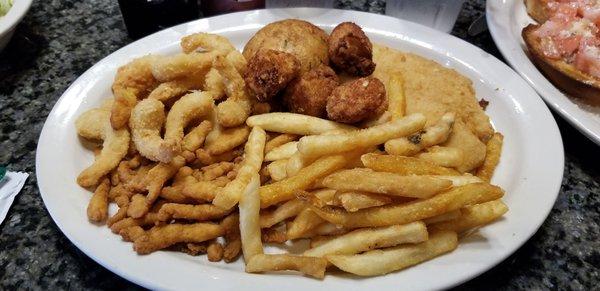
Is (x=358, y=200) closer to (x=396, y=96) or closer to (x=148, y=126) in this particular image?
(x=396, y=96)

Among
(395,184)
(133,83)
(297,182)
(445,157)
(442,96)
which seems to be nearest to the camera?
(395,184)

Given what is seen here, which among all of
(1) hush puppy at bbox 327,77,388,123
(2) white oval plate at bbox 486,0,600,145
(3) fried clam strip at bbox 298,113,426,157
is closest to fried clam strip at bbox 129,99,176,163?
(3) fried clam strip at bbox 298,113,426,157

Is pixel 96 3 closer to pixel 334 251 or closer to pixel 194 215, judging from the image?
pixel 194 215

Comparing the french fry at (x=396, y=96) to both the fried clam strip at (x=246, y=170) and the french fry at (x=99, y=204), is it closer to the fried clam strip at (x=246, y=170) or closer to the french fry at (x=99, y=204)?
the fried clam strip at (x=246, y=170)

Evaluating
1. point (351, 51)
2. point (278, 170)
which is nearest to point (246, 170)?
point (278, 170)

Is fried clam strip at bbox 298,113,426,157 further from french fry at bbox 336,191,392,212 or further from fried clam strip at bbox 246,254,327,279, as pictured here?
fried clam strip at bbox 246,254,327,279

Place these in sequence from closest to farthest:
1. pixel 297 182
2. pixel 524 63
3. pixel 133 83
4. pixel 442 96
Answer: pixel 297 182
pixel 133 83
pixel 442 96
pixel 524 63

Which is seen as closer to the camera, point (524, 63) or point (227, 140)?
point (227, 140)

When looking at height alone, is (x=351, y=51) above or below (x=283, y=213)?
above
